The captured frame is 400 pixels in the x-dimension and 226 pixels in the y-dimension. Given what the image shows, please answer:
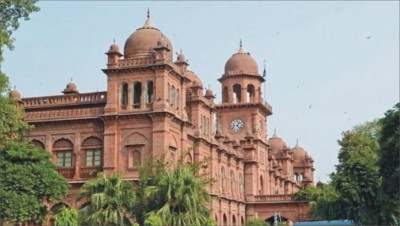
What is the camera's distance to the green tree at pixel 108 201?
93.2 ft

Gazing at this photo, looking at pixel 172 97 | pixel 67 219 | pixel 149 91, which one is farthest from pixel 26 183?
pixel 172 97

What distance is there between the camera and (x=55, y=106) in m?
39.4

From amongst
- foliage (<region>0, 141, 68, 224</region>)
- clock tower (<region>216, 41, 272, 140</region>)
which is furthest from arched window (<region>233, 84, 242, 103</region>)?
foliage (<region>0, 141, 68, 224</region>)

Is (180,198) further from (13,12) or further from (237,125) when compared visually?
(237,125)

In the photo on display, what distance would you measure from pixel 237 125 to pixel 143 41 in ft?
75.3

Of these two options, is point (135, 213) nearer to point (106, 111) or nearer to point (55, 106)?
point (106, 111)

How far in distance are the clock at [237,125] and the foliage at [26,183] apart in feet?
88.3

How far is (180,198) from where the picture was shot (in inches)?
1107

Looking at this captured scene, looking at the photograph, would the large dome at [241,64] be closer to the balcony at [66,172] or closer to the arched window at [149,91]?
the arched window at [149,91]

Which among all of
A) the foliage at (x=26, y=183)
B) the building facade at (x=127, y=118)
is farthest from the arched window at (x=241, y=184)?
the foliage at (x=26, y=183)

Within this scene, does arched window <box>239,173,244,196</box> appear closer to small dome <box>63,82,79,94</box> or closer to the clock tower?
the clock tower

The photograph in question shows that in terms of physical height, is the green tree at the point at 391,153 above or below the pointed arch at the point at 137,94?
below

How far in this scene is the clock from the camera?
59594 mm

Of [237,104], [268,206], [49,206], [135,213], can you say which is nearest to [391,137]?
[135,213]
